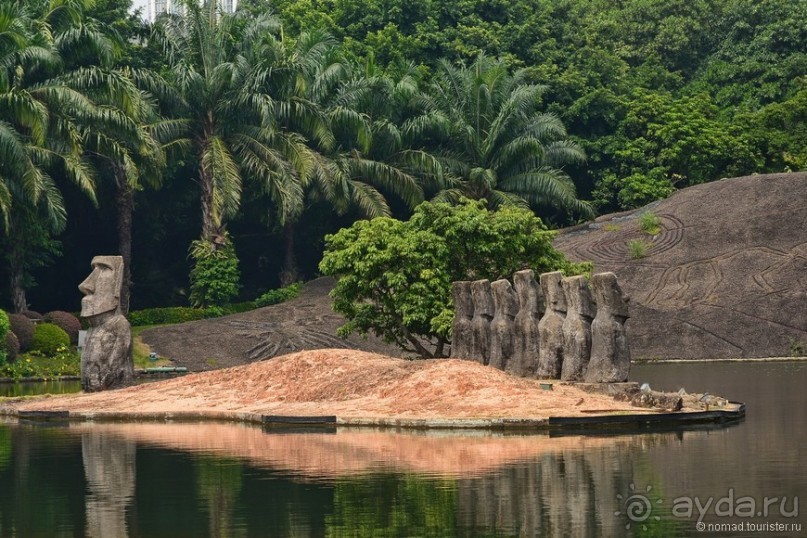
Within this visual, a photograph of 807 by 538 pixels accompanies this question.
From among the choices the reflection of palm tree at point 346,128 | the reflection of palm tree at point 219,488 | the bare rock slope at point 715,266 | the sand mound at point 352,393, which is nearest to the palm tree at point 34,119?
the reflection of palm tree at point 346,128

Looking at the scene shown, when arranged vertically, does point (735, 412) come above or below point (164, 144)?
below

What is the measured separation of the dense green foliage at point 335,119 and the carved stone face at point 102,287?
35.0 feet

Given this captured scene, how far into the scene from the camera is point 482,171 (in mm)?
55156

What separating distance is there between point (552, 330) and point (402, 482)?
454 inches

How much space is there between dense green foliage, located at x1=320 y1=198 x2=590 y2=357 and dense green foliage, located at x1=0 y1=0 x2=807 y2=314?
1122cm

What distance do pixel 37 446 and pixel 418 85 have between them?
3945 centimetres

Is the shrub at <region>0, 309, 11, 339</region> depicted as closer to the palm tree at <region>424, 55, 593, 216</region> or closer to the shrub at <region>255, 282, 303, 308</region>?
the shrub at <region>255, 282, 303, 308</region>

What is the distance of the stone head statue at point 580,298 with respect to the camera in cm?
2675

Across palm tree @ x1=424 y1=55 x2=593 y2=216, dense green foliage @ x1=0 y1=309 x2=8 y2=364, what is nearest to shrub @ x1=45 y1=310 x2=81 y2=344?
dense green foliage @ x1=0 y1=309 x2=8 y2=364

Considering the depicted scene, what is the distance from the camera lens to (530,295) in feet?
96.1

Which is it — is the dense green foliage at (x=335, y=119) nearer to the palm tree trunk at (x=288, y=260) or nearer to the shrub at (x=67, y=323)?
the palm tree trunk at (x=288, y=260)

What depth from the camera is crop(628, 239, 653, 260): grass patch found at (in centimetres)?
5191

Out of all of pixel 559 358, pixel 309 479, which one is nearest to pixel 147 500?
pixel 309 479

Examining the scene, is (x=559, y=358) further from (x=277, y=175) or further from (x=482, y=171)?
(x=482, y=171)
